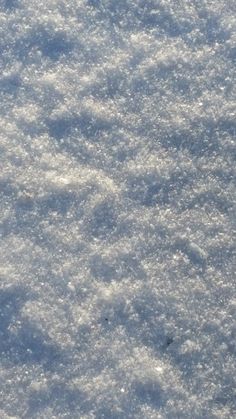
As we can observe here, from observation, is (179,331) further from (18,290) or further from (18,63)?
(18,63)

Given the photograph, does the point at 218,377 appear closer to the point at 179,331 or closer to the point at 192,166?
the point at 179,331

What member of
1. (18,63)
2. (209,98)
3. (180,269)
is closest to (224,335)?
(180,269)

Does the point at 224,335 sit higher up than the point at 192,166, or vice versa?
the point at 192,166

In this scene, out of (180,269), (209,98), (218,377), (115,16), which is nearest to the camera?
(218,377)

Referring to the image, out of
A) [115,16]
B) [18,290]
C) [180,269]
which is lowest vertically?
[18,290]

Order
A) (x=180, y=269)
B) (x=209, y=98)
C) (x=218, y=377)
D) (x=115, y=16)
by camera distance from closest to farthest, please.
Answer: (x=218, y=377) → (x=180, y=269) → (x=209, y=98) → (x=115, y=16)

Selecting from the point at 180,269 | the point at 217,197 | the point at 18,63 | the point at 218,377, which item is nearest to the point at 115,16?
the point at 18,63

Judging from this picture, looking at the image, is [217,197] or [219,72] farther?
[219,72]
